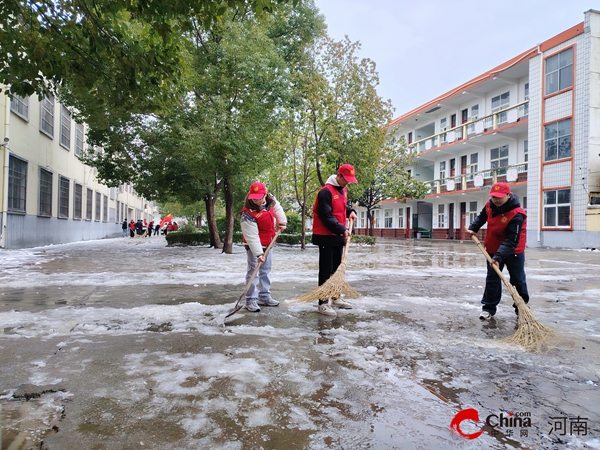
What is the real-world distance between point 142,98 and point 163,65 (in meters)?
0.56

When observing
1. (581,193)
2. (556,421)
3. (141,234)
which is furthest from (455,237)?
(556,421)

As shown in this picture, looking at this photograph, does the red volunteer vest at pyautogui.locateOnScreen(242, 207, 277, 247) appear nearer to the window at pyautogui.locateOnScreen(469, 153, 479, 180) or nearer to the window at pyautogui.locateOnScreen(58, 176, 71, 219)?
→ the window at pyautogui.locateOnScreen(58, 176, 71, 219)

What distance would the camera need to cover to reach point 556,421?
100 inches

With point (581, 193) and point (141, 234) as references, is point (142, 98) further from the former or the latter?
point (141, 234)

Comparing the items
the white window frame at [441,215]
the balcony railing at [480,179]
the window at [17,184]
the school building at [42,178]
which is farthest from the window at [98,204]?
the white window frame at [441,215]

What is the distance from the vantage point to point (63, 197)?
73.6 feet

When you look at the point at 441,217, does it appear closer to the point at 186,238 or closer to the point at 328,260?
the point at 186,238

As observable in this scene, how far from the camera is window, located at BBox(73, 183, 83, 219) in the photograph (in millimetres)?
24542

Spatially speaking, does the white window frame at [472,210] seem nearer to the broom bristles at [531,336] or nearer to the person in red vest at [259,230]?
the person in red vest at [259,230]

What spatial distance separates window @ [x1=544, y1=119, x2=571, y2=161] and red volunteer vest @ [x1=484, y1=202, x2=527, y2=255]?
20.4 m

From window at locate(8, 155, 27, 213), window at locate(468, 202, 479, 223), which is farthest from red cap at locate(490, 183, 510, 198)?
window at locate(468, 202, 479, 223)

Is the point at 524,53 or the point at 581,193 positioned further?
the point at 524,53

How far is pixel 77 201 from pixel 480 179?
991 inches

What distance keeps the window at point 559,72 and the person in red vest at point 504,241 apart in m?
21.2
